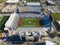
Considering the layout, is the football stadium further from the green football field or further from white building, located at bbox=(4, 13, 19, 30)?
white building, located at bbox=(4, 13, 19, 30)

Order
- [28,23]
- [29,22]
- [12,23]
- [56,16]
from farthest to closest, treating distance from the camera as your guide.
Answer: [56,16], [29,22], [28,23], [12,23]

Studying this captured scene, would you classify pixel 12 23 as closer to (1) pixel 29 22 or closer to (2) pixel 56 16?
(1) pixel 29 22

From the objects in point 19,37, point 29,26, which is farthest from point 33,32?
point 29,26

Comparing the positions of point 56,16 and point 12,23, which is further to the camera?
point 56,16

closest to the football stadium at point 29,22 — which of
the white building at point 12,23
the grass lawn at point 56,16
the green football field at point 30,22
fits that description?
the green football field at point 30,22

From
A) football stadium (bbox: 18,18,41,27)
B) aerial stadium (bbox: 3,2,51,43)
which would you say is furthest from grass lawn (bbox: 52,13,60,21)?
football stadium (bbox: 18,18,41,27)

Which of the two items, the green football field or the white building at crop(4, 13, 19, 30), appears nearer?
the white building at crop(4, 13, 19, 30)

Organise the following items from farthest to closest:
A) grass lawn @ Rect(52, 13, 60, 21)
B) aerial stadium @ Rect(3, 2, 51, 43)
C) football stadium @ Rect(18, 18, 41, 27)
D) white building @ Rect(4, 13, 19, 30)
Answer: grass lawn @ Rect(52, 13, 60, 21) → football stadium @ Rect(18, 18, 41, 27) → white building @ Rect(4, 13, 19, 30) → aerial stadium @ Rect(3, 2, 51, 43)

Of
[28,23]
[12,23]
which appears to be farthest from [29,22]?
[12,23]

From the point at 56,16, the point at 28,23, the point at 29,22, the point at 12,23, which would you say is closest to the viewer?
the point at 12,23
